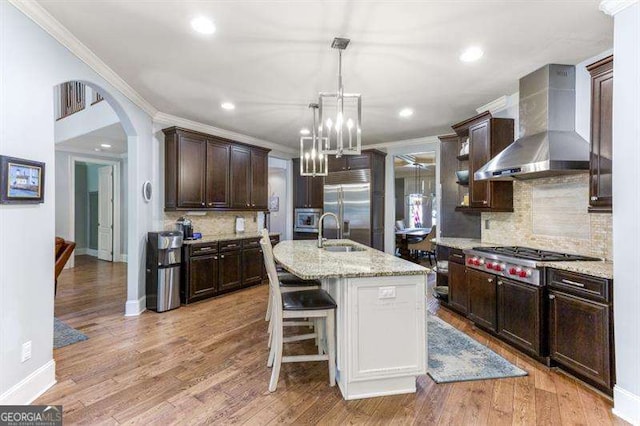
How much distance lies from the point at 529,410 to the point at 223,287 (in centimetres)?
390

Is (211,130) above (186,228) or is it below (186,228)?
above

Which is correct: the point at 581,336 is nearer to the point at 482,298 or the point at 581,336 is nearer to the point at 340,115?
the point at 482,298

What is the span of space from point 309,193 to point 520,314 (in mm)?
4611

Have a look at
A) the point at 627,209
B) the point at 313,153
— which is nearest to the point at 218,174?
the point at 313,153

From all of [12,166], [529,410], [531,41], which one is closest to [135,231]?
[12,166]

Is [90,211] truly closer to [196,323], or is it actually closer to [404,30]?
[196,323]

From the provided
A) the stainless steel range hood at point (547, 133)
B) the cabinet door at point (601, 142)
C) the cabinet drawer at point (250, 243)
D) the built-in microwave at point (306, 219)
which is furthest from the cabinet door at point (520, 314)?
the built-in microwave at point (306, 219)

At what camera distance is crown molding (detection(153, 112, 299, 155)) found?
449 centimetres

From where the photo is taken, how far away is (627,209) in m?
1.99

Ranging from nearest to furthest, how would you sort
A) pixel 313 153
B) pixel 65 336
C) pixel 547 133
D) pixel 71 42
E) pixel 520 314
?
1. pixel 71 42
2. pixel 520 314
3. pixel 547 133
4. pixel 65 336
5. pixel 313 153

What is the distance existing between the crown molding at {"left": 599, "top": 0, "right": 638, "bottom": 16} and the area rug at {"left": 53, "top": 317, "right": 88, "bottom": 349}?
5132 millimetres

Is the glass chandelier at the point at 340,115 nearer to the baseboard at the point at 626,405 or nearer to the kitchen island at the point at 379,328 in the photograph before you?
the kitchen island at the point at 379,328

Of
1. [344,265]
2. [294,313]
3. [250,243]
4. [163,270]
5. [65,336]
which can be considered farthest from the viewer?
[250,243]

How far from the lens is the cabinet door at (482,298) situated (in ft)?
10.2
